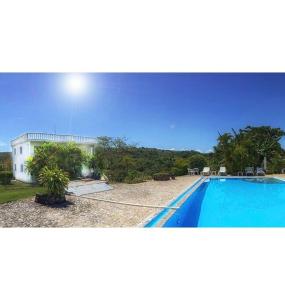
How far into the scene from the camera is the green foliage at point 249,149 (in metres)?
9.00

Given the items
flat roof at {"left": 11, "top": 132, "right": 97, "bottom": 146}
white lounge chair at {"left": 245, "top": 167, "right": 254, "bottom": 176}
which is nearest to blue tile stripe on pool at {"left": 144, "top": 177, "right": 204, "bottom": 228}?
flat roof at {"left": 11, "top": 132, "right": 97, "bottom": 146}

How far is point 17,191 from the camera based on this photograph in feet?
22.1

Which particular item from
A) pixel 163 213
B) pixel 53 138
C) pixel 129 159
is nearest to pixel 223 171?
pixel 129 159

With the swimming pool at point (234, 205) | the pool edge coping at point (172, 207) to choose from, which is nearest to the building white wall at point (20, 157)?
the pool edge coping at point (172, 207)

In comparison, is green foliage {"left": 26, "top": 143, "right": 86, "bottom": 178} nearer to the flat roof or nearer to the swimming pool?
the flat roof

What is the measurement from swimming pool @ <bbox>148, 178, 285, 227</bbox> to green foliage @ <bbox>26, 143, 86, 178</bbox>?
2595 millimetres

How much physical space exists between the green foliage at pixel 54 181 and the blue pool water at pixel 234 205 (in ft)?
7.68

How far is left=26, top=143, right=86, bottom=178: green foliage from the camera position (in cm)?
692

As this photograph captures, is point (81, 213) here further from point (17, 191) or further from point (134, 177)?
point (134, 177)
